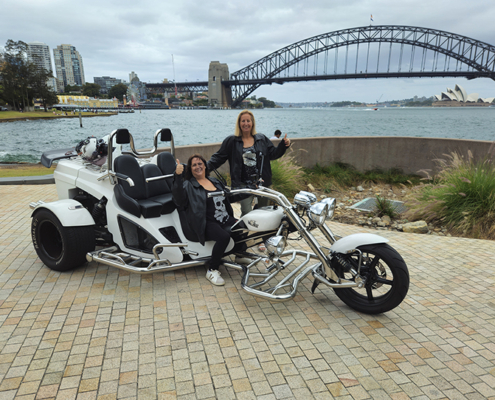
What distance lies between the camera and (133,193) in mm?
4133

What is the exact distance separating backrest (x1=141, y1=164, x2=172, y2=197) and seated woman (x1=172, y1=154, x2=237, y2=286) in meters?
0.64

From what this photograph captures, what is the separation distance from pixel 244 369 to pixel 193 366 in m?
0.38

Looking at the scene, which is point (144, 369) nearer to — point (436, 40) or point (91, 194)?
point (91, 194)

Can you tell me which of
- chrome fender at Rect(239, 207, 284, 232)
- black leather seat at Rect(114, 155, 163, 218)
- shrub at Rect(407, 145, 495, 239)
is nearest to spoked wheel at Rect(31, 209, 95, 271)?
black leather seat at Rect(114, 155, 163, 218)

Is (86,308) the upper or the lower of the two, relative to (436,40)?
A: lower

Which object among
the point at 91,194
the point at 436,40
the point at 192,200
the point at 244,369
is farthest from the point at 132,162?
the point at 436,40

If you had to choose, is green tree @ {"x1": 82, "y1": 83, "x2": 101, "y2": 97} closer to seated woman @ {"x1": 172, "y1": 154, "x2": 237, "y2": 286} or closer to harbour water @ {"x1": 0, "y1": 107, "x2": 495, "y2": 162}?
harbour water @ {"x1": 0, "y1": 107, "x2": 495, "y2": 162}

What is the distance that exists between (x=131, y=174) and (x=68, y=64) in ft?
702

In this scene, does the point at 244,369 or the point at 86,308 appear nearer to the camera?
the point at 244,369

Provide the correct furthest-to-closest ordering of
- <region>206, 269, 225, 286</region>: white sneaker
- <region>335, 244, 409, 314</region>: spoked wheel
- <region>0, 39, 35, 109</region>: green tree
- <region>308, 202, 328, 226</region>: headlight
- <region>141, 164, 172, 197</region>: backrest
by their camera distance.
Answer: <region>0, 39, 35, 109</region>: green tree → <region>141, 164, 172, 197</region>: backrest → <region>206, 269, 225, 286</region>: white sneaker → <region>308, 202, 328, 226</region>: headlight → <region>335, 244, 409, 314</region>: spoked wheel

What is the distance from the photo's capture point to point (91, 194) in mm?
4258

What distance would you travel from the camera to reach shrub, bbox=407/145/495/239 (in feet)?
19.8

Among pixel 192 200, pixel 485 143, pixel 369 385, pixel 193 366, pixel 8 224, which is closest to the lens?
pixel 369 385

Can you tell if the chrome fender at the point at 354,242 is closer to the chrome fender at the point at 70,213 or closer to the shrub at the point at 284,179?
the chrome fender at the point at 70,213
